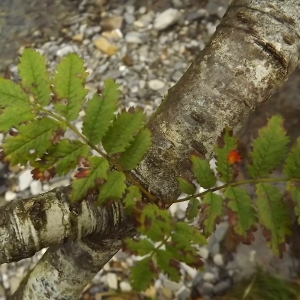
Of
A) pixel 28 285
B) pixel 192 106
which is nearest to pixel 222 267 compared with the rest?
pixel 28 285

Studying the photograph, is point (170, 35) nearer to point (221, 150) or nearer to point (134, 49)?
point (134, 49)

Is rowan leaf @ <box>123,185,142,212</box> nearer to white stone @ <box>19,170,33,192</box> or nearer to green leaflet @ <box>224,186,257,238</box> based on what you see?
green leaflet @ <box>224,186,257,238</box>

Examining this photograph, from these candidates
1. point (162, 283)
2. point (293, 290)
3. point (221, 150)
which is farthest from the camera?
point (162, 283)

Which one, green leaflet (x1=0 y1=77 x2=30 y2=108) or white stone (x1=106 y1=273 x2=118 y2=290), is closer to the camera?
green leaflet (x1=0 y1=77 x2=30 y2=108)

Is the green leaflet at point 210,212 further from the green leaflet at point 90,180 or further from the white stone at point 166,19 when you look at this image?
the white stone at point 166,19

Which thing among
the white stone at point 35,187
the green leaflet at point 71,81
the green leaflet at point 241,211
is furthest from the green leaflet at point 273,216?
the white stone at point 35,187

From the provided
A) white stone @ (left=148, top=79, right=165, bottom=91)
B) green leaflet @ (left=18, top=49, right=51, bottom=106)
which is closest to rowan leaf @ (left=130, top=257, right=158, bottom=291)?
green leaflet @ (left=18, top=49, right=51, bottom=106)
